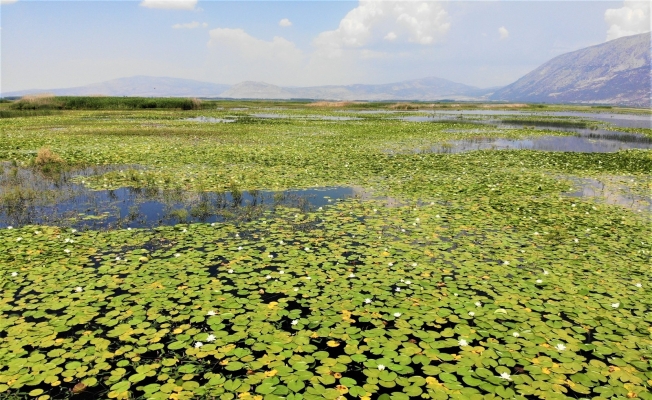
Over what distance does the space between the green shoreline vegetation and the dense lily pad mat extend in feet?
0.09

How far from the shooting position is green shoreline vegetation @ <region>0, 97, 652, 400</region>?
4.32 m

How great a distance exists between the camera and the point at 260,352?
4816 millimetres

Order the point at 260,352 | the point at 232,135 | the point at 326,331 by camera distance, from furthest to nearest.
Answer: the point at 232,135 → the point at 326,331 → the point at 260,352

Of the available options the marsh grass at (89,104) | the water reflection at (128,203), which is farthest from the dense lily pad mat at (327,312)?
the marsh grass at (89,104)

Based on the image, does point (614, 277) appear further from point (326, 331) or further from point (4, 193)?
point (4, 193)

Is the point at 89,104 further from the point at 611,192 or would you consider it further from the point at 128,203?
the point at 611,192

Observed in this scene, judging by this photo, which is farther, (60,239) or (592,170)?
(592,170)

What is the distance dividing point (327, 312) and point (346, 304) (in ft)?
1.25

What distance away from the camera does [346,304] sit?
596 cm

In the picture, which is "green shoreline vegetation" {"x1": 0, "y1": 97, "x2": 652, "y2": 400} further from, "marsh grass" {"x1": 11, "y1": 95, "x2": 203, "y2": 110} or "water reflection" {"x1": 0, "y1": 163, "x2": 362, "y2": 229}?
"marsh grass" {"x1": 11, "y1": 95, "x2": 203, "y2": 110}

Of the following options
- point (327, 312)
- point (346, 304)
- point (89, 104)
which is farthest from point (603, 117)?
point (89, 104)

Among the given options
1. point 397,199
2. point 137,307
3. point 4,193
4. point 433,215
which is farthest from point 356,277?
point 4,193

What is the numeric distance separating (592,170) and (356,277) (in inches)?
594

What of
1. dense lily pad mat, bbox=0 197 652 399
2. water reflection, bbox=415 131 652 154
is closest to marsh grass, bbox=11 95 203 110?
water reflection, bbox=415 131 652 154
